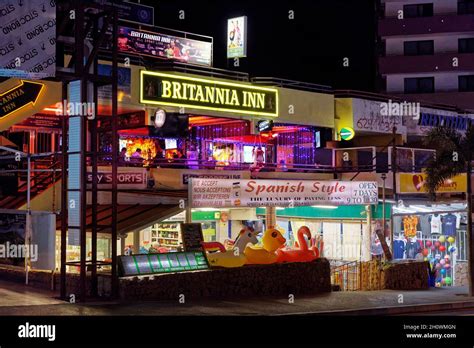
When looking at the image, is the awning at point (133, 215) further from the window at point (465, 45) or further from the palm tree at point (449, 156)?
the window at point (465, 45)

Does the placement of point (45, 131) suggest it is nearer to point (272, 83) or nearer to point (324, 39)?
point (272, 83)

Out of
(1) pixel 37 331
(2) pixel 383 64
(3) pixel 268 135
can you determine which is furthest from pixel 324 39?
(1) pixel 37 331

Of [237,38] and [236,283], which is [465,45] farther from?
[236,283]

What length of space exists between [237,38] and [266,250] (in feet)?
69.9

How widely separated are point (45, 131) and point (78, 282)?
1076 centimetres

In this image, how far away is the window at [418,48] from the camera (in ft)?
205

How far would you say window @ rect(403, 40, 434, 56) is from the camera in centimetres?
6259

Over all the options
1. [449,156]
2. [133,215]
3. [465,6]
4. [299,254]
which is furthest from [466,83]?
[133,215]

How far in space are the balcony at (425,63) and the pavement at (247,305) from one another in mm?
40478

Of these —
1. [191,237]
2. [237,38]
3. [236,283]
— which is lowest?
[236,283]

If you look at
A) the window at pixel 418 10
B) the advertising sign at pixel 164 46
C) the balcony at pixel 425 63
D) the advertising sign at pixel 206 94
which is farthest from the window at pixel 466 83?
the advertising sign at pixel 206 94

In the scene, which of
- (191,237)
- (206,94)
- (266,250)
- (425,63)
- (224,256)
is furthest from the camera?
(425,63)

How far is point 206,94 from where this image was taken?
26984 millimetres

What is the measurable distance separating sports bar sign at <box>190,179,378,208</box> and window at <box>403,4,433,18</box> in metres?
37.5
